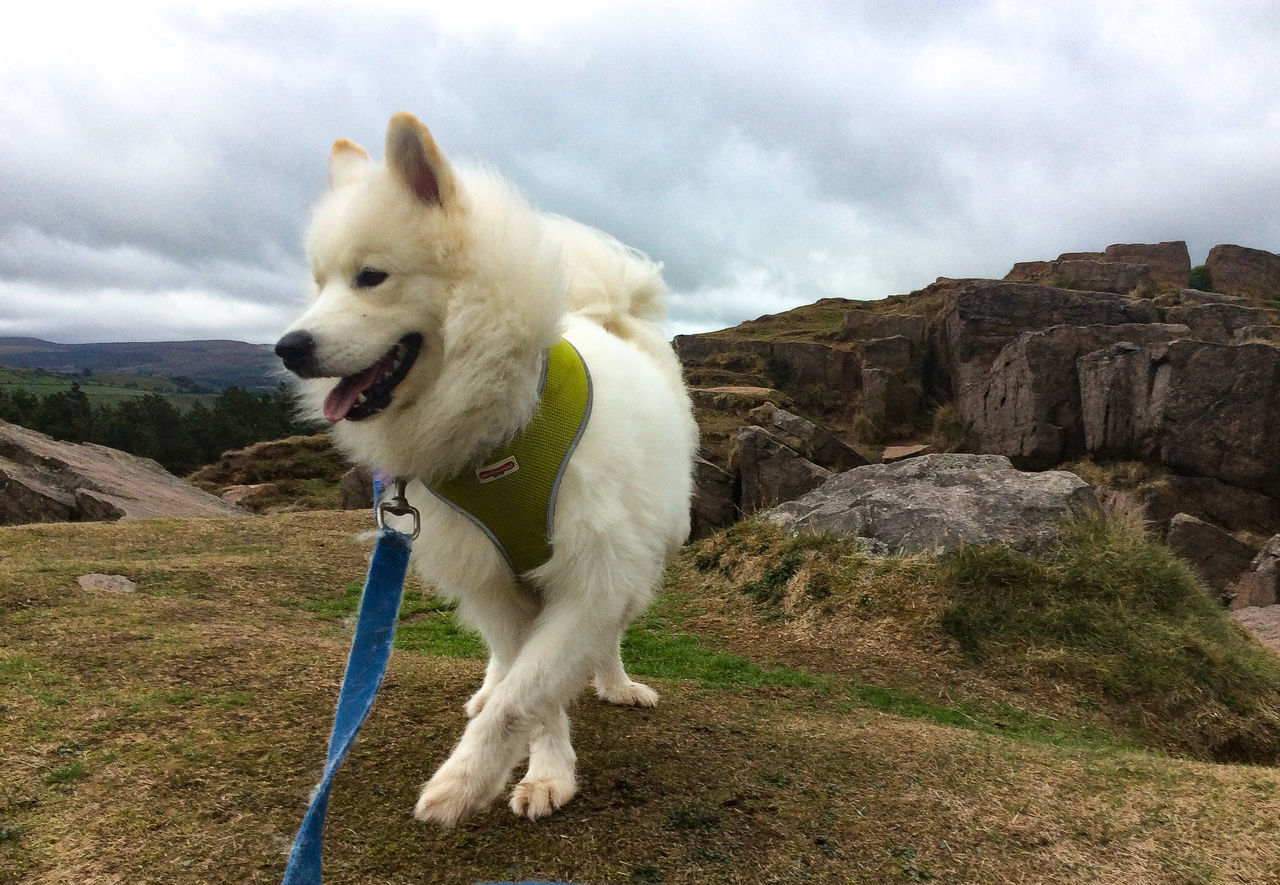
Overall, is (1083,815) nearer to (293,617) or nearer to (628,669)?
(628,669)

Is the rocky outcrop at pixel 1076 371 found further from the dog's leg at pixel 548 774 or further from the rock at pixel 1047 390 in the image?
the dog's leg at pixel 548 774

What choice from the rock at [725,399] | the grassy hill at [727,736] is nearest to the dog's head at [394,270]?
the grassy hill at [727,736]

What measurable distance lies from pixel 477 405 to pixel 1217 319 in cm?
3150

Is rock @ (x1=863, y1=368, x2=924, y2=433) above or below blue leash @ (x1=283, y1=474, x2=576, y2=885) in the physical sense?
above

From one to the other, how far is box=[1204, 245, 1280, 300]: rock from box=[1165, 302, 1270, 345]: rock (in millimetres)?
10630

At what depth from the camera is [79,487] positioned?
40.9 feet

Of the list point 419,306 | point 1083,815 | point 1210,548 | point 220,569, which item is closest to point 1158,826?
point 1083,815

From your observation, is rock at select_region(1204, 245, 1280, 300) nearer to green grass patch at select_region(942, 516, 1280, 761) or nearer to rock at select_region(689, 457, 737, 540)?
rock at select_region(689, 457, 737, 540)

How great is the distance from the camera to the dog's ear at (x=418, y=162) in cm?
250

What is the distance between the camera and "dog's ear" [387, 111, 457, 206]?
98.5 inches

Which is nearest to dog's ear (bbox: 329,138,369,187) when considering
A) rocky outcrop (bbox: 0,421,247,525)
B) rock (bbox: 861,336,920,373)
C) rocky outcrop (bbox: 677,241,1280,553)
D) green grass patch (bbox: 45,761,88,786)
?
green grass patch (bbox: 45,761,88,786)

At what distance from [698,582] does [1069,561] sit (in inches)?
141

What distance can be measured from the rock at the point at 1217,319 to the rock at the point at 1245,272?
34.9 feet

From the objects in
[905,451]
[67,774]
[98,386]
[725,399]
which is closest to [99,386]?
[98,386]
